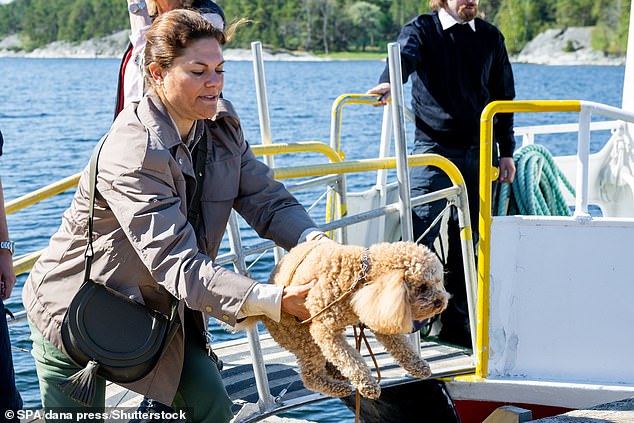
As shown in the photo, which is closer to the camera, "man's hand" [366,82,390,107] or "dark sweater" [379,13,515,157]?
"man's hand" [366,82,390,107]

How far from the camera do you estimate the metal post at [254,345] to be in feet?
12.1

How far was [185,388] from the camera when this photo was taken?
279 cm

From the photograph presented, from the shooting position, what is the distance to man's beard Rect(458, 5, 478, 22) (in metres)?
5.04

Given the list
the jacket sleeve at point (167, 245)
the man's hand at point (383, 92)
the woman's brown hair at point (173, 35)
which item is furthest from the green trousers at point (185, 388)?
the man's hand at point (383, 92)

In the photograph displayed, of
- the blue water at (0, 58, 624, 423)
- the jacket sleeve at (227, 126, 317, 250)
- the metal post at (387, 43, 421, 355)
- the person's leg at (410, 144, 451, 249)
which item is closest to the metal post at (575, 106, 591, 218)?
the metal post at (387, 43, 421, 355)

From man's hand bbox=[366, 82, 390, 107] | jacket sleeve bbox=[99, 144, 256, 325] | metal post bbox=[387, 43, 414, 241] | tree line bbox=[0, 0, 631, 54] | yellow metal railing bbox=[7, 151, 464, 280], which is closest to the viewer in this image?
jacket sleeve bbox=[99, 144, 256, 325]

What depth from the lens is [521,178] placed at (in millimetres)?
5391

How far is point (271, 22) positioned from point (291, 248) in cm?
8152

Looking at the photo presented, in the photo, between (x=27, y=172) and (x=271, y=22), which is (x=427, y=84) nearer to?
(x=27, y=172)

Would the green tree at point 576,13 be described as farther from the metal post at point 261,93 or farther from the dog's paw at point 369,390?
the dog's paw at point 369,390

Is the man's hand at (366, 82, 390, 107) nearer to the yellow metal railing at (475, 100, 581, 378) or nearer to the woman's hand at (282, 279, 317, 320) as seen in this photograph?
the yellow metal railing at (475, 100, 581, 378)

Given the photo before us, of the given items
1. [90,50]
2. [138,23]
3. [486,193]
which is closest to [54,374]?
[138,23]

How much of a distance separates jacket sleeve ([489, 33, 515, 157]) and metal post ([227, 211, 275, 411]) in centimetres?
204

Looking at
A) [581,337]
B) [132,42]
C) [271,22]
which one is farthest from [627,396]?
[271,22]
